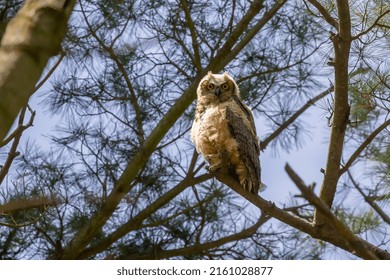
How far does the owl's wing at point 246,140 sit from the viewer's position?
87.8 inches

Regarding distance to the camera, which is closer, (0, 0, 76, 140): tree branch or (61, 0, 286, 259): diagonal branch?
(0, 0, 76, 140): tree branch

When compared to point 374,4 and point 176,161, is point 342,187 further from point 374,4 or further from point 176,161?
point 374,4

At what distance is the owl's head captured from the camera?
2561 millimetres

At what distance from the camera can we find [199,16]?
11.7ft

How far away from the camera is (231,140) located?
7.54 ft

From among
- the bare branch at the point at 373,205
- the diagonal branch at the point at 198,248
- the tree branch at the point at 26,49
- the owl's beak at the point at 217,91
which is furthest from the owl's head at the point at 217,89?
the tree branch at the point at 26,49

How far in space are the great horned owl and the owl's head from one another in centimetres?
5

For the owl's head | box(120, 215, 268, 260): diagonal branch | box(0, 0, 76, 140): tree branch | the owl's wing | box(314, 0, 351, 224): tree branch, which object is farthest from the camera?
box(120, 215, 268, 260): diagonal branch

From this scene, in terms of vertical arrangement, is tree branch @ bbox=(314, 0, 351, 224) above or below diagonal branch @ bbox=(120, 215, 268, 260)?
below

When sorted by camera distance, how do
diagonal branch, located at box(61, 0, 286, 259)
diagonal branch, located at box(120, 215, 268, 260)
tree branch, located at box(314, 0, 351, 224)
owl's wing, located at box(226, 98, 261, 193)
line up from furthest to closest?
diagonal branch, located at box(120, 215, 268, 260)
diagonal branch, located at box(61, 0, 286, 259)
owl's wing, located at box(226, 98, 261, 193)
tree branch, located at box(314, 0, 351, 224)

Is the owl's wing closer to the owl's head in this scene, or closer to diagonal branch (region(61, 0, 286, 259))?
the owl's head

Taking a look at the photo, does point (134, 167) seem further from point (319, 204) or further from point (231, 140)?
point (319, 204)

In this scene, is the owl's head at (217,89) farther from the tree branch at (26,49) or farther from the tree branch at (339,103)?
the tree branch at (26,49)

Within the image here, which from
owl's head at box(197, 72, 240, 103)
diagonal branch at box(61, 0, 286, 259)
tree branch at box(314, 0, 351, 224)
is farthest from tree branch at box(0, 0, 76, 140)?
diagonal branch at box(61, 0, 286, 259)
